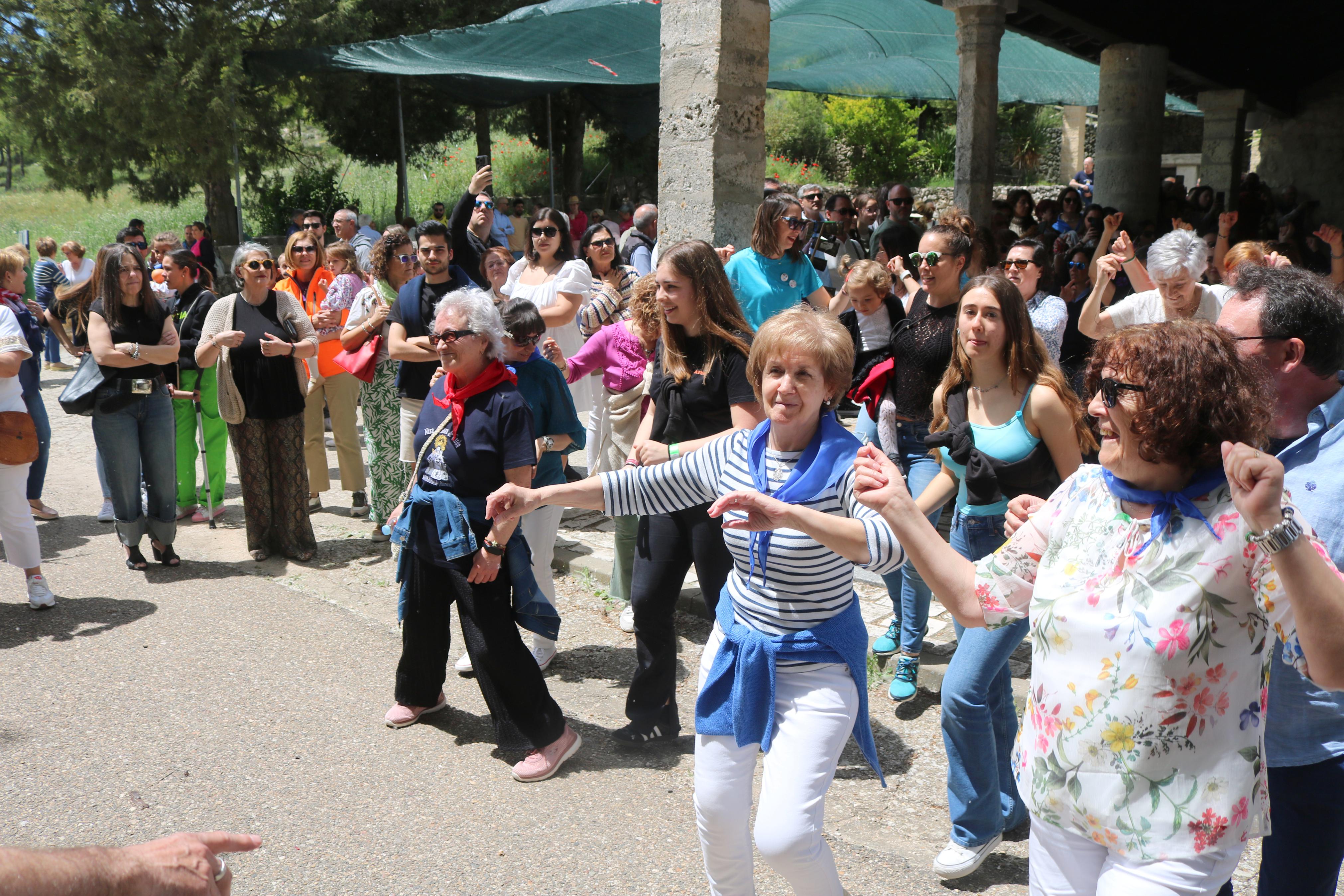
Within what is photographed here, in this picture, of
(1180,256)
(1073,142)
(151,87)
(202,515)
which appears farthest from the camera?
(1073,142)

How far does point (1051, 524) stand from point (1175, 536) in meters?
0.29

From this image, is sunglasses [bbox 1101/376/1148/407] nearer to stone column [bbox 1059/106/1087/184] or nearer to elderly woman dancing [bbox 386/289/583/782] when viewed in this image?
elderly woman dancing [bbox 386/289/583/782]

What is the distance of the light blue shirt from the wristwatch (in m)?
0.59

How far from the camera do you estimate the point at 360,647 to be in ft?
17.3

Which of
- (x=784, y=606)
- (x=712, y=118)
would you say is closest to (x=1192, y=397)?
(x=784, y=606)

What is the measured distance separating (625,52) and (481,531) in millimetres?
10322

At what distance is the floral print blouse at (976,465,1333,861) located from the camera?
194 centimetres

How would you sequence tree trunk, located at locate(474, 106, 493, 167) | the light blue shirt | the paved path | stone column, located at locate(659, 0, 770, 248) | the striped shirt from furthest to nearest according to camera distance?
tree trunk, located at locate(474, 106, 493, 167) → stone column, located at locate(659, 0, 770, 248) → the paved path → the striped shirt → the light blue shirt

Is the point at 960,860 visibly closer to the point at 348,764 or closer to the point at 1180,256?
the point at 348,764

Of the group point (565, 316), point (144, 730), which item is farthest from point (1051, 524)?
point (565, 316)

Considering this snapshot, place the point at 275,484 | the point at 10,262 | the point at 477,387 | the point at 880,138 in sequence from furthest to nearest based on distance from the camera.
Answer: the point at 880,138 → the point at 10,262 → the point at 275,484 → the point at 477,387

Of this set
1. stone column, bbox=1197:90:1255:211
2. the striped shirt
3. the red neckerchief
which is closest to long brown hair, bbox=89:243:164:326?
the red neckerchief

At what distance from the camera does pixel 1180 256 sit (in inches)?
172

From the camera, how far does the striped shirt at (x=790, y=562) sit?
107 inches
